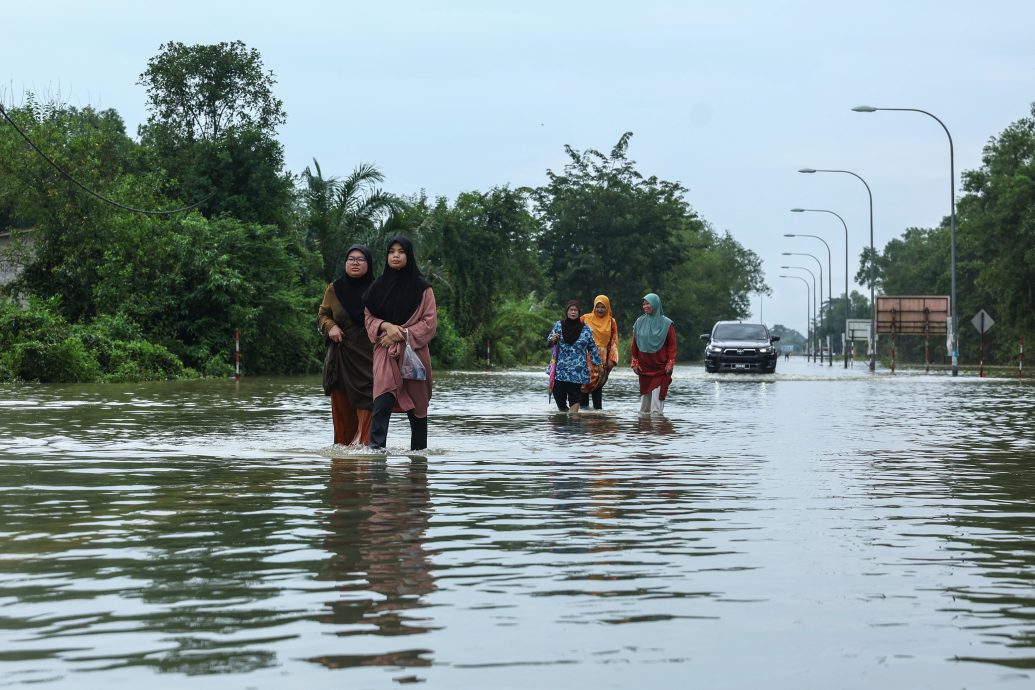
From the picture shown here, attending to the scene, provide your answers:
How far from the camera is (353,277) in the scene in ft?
48.8

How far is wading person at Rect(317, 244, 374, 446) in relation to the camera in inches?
586

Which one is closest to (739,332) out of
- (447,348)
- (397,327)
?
(447,348)

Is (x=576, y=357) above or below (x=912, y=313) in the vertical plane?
below

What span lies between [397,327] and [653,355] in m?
10.6

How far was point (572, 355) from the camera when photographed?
23.4 metres

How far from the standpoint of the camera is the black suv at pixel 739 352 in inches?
2048

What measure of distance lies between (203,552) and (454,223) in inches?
2315

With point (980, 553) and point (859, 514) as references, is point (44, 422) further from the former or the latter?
point (980, 553)

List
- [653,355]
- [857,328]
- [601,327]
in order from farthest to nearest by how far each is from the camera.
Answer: [857,328] < [601,327] < [653,355]

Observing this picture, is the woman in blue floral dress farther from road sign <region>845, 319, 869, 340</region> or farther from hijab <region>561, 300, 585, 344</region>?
road sign <region>845, 319, 869, 340</region>

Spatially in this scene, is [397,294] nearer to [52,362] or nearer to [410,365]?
[410,365]

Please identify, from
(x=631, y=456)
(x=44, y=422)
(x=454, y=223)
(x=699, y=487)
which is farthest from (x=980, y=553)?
(x=454, y=223)

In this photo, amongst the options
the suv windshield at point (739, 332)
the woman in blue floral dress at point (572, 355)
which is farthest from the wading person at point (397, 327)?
the suv windshield at point (739, 332)

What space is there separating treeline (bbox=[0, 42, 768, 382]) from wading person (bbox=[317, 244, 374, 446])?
23391 millimetres
